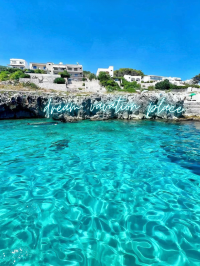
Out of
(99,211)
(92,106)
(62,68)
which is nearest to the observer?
(99,211)

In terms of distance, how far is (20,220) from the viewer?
9.69ft

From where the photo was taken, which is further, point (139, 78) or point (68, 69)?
point (139, 78)

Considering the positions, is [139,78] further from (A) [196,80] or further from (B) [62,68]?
(B) [62,68]

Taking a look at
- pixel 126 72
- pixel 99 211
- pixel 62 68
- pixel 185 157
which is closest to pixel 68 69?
pixel 62 68

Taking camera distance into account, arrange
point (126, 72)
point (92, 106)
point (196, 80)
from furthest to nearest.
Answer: point (126, 72)
point (196, 80)
point (92, 106)

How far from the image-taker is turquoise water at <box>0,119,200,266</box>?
235cm

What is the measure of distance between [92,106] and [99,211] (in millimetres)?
17644

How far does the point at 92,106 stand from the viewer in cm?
2003

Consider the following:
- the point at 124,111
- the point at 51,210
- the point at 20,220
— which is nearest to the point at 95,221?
the point at 51,210

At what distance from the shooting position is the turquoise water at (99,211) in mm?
2346

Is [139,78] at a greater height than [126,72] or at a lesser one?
lesser

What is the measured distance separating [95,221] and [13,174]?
3.23 metres

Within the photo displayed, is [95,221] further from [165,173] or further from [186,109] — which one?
[186,109]

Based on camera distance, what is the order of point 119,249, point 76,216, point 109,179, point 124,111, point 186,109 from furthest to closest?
point 186,109 → point 124,111 → point 109,179 → point 76,216 → point 119,249
